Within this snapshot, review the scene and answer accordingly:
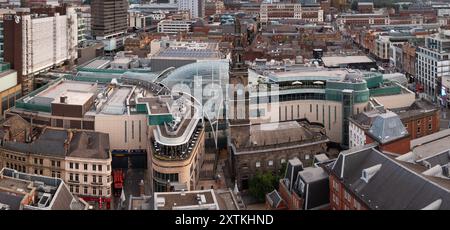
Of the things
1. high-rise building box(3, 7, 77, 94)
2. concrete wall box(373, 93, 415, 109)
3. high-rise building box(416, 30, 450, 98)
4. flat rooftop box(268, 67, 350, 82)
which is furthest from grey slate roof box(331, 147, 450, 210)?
high-rise building box(3, 7, 77, 94)

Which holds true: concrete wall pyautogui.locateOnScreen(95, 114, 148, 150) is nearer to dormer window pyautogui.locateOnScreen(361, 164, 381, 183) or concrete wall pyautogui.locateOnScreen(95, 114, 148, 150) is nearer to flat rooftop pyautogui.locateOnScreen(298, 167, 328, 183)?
flat rooftop pyautogui.locateOnScreen(298, 167, 328, 183)

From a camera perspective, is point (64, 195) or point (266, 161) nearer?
point (64, 195)

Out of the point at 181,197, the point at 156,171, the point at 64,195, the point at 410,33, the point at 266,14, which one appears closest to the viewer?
the point at 181,197

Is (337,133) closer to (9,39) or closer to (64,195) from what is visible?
(64,195)

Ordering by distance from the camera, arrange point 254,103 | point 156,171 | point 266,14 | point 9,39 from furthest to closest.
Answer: point 266,14, point 9,39, point 254,103, point 156,171

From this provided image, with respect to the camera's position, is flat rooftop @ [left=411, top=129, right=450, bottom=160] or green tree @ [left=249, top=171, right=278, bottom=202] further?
green tree @ [left=249, top=171, right=278, bottom=202]

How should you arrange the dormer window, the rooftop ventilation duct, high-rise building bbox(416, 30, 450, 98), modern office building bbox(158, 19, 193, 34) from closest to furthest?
the rooftop ventilation duct, the dormer window, high-rise building bbox(416, 30, 450, 98), modern office building bbox(158, 19, 193, 34)

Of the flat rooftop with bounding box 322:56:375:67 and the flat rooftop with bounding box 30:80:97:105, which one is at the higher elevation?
the flat rooftop with bounding box 322:56:375:67

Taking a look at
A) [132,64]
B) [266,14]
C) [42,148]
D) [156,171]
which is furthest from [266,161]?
[266,14]
